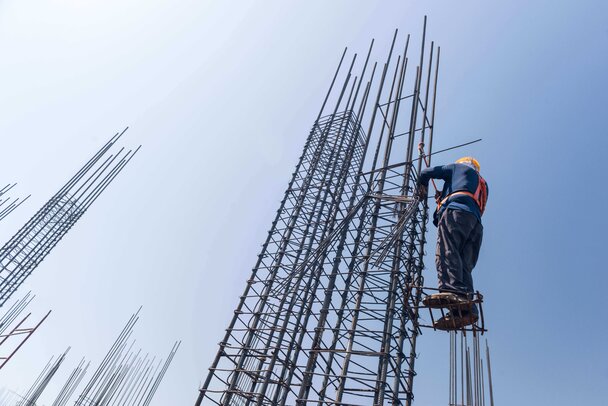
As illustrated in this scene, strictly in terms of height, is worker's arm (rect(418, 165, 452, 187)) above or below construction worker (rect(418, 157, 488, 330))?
above

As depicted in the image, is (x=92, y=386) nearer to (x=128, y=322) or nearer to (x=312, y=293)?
(x=128, y=322)

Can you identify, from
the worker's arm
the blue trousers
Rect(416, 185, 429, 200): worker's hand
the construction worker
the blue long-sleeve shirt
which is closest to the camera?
the construction worker

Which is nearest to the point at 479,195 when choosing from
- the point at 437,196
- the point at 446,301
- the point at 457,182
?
the point at 457,182

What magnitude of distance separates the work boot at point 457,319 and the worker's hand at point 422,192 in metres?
2.72

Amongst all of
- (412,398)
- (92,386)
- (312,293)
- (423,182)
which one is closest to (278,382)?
(312,293)

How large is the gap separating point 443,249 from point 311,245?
6.32 meters

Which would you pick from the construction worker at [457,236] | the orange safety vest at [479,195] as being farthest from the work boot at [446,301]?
the orange safety vest at [479,195]

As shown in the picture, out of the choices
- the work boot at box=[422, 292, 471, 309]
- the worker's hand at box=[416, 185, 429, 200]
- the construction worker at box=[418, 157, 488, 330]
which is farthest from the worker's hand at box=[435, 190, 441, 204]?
the work boot at box=[422, 292, 471, 309]

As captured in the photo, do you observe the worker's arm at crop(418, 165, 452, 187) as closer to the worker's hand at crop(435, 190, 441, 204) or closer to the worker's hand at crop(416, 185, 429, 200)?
the worker's hand at crop(435, 190, 441, 204)

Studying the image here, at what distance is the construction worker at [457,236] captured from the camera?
6961mm

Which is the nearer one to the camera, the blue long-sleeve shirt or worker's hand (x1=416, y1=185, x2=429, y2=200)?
the blue long-sleeve shirt

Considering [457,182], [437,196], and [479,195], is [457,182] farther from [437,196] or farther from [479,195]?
[437,196]

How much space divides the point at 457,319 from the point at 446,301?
494 millimetres

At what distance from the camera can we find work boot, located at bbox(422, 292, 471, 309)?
6.77 meters
